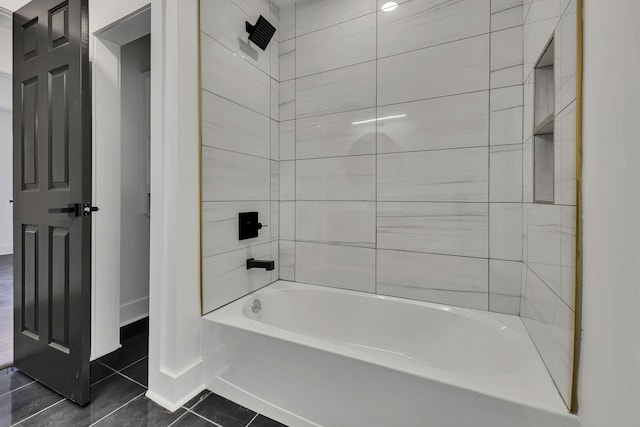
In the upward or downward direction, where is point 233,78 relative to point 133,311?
upward

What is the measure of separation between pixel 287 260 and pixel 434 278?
1.05m

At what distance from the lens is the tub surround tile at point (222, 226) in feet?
5.06

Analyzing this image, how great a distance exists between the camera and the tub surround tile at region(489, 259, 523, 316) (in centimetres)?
149

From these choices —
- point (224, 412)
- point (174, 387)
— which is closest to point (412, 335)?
point (224, 412)

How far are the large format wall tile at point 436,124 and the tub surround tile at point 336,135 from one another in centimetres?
8

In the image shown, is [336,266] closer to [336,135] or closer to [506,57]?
[336,135]

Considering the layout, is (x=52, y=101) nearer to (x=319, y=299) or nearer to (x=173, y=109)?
(x=173, y=109)

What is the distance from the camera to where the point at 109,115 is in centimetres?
184

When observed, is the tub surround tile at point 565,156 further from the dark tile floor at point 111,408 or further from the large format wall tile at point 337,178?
the dark tile floor at point 111,408

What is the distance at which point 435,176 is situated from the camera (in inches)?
65.2

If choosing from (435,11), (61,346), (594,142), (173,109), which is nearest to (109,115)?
(173,109)

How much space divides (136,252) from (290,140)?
5.37ft

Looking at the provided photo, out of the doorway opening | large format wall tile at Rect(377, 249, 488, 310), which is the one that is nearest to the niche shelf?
large format wall tile at Rect(377, 249, 488, 310)

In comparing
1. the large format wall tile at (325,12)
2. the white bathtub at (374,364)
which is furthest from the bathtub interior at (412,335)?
the large format wall tile at (325,12)
